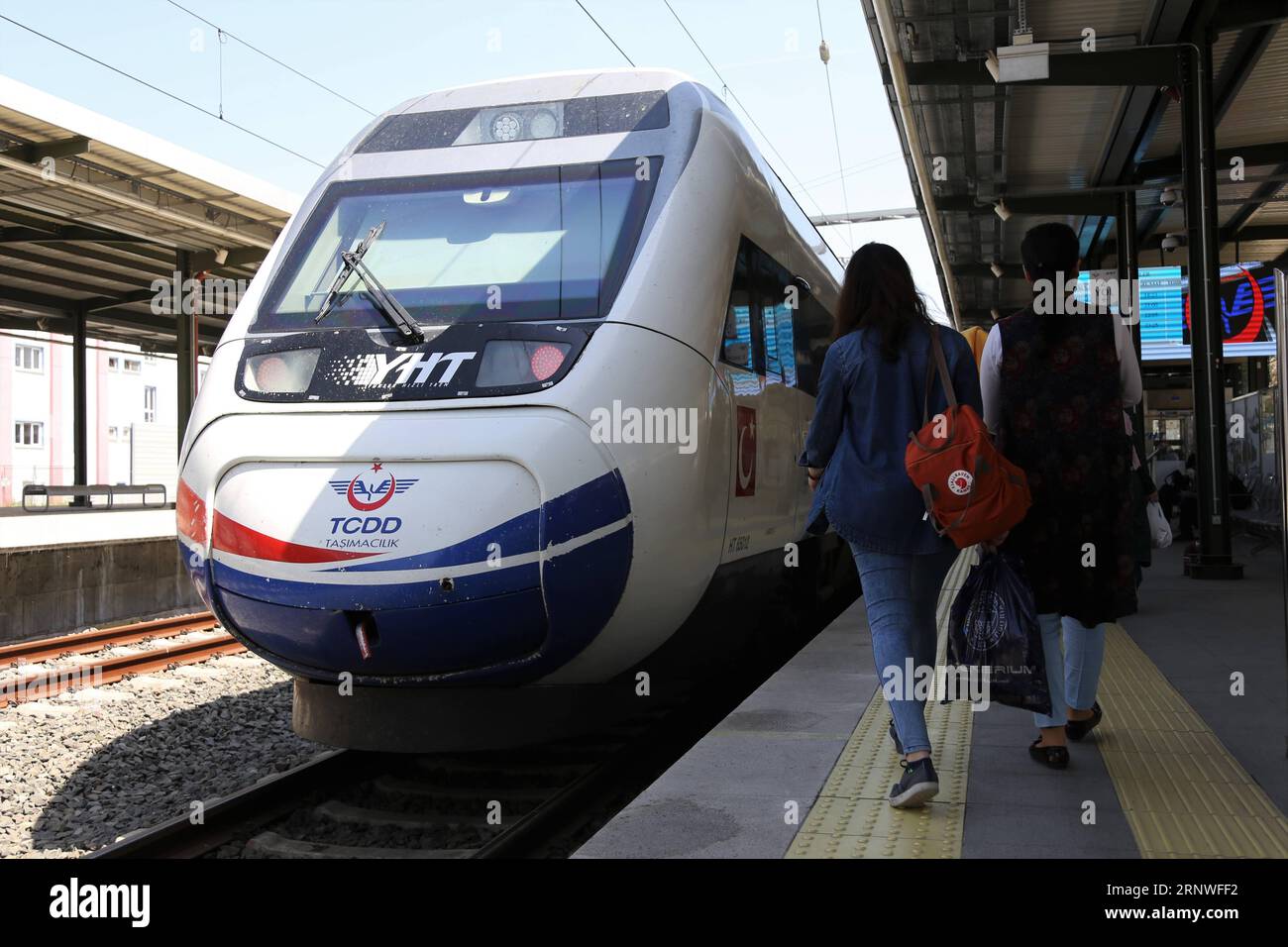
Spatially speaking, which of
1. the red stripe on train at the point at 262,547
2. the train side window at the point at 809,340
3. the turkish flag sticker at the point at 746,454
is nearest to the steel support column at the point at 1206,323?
the train side window at the point at 809,340

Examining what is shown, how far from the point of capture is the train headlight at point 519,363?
167 inches

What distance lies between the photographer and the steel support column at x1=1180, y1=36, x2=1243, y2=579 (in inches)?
408

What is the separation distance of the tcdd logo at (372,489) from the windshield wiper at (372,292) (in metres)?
0.71

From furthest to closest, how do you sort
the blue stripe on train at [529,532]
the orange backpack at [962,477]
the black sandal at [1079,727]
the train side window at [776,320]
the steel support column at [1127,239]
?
the steel support column at [1127,239] < the train side window at [776,320] < the black sandal at [1079,727] < the blue stripe on train at [529,532] < the orange backpack at [962,477]

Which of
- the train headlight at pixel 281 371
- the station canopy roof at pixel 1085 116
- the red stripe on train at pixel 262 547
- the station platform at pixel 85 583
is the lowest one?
the station platform at pixel 85 583

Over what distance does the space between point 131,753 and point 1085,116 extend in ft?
37.4

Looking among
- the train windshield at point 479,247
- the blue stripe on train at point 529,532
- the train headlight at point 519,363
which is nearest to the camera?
the blue stripe on train at point 529,532

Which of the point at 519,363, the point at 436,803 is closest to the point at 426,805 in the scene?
the point at 436,803

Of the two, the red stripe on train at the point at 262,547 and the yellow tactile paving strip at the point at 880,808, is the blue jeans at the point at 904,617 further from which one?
the red stripe on train at the point at 262,547

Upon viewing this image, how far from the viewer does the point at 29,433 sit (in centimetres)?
4291

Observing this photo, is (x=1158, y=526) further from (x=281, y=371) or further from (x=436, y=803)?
(x=281, y=371)

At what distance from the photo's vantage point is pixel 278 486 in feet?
13.6
